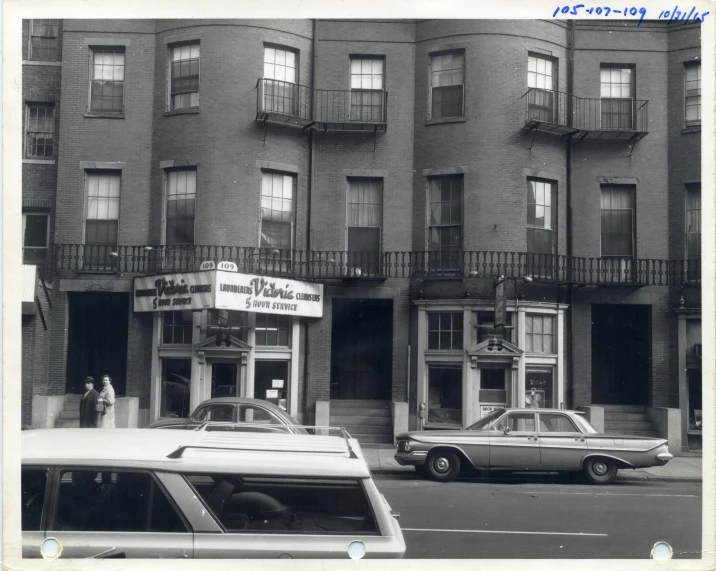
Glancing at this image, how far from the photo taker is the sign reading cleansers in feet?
22.8

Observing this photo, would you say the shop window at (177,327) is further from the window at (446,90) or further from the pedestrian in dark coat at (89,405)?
the window at (446,90)

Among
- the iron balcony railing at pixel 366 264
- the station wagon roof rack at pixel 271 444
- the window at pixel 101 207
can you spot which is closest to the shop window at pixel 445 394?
the iron balcony railing at pixel 366 264

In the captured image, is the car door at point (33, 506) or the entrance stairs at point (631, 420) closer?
the car door at point (33, 506)

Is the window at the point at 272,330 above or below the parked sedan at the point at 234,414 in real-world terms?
above

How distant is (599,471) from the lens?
8.08 m

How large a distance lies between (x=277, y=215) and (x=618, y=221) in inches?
Answer: 148

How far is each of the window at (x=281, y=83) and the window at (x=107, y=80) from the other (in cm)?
148

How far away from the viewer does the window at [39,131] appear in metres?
5.74

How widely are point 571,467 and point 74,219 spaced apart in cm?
648

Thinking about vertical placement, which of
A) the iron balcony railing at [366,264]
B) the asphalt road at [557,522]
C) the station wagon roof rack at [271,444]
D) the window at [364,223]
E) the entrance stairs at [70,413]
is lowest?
the asphalt road at [557,522]

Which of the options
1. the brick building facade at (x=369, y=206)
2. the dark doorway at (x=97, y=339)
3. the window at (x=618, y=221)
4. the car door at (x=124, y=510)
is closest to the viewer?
the car door at (x=124, y=510)

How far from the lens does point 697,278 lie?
216 inches

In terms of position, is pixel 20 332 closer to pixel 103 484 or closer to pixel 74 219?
pixel 103 484
